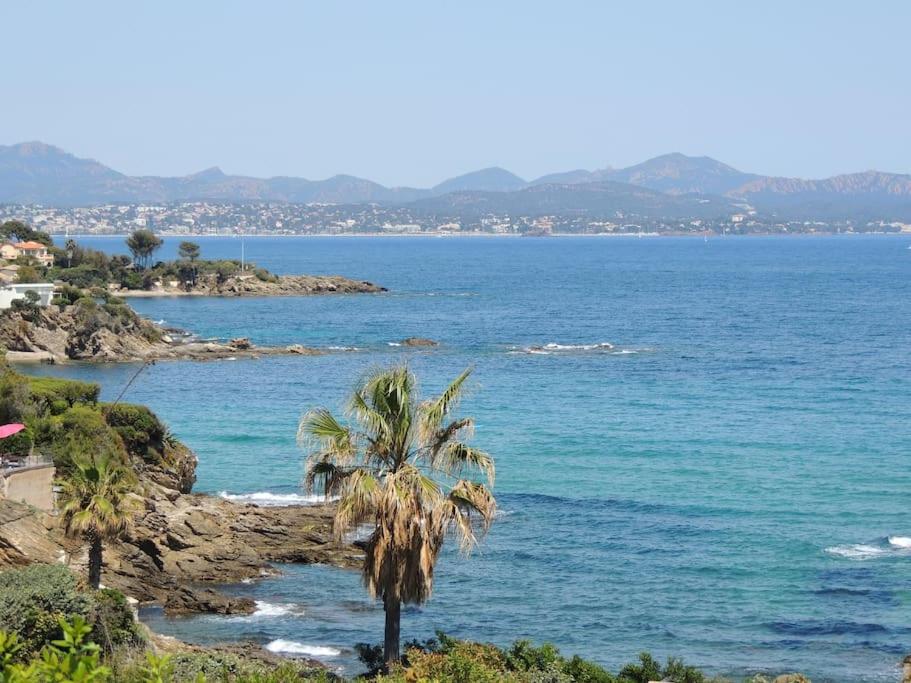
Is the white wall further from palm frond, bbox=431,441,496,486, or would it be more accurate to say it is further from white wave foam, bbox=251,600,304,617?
palm frond, bbox=431,441,496,486

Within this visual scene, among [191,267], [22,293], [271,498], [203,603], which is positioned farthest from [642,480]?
[191,267]

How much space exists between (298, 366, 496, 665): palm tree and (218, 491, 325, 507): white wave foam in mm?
23021

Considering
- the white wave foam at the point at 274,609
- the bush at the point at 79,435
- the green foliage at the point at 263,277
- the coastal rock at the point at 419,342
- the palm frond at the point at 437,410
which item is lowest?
the white wave foam at the point at 274,609

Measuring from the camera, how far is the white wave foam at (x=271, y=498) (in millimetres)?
41000

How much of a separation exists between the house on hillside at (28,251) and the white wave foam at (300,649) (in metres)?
108

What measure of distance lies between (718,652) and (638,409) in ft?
105

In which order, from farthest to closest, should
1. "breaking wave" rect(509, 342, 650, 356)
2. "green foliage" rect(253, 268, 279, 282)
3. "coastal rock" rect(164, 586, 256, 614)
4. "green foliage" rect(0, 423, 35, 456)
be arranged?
"green foliage" rect(253, 268, 279, 282) → "breaking wave" rect(509, 342, 650, 356) → "green foliage" rect(0, 423, 35, 456) → "coastal rock" rect(164, 586, 256, 614)

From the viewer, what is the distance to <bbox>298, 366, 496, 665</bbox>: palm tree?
17.1 m

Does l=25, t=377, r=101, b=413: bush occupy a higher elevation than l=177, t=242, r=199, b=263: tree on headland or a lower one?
lower

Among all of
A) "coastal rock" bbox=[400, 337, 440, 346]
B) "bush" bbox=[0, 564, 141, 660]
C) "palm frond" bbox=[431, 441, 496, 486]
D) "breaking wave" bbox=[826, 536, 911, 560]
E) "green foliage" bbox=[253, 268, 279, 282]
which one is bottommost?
"coastal rock" bbox=[400, 337, 440, 346]

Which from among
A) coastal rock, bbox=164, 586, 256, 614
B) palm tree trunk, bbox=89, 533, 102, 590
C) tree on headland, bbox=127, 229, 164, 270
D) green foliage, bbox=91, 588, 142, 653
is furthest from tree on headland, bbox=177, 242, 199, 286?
green foliage, bbox=91, 588, 142, 653

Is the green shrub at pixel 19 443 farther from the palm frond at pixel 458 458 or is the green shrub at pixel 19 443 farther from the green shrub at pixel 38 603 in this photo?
the palm frond at pixel 458 458

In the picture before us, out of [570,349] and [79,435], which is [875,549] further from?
[570,349]

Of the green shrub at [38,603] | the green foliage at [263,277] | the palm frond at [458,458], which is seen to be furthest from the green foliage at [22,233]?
the palm frond at [458,458]
